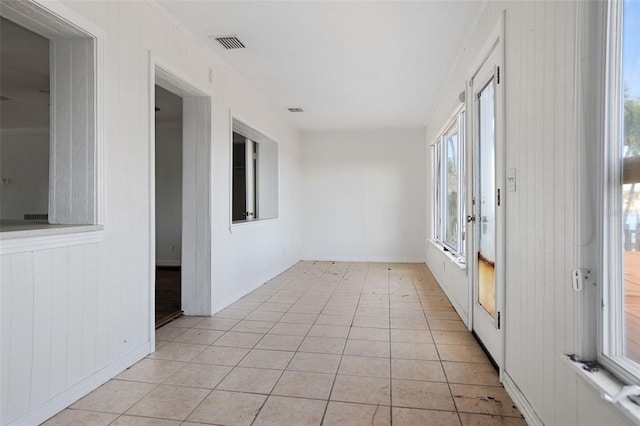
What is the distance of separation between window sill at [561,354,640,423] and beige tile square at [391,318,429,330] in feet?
6.64

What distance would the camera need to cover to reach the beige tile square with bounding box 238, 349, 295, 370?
2.53 metres

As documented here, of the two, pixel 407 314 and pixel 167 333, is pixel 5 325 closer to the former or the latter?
pixel 167 333

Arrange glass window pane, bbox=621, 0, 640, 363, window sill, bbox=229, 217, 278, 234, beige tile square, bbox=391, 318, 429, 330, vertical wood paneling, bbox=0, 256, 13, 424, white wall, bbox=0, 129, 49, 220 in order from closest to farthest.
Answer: glass window pane, bbox=621, 0, 640, 363, vertical wood paneling, bbox=0, 256, 13, 424, beige tile square, bbox=391, 318, 429, 330, window sill, bbox=229, 217, 278, 234, white wall, bbox=0, 129, 49, 220

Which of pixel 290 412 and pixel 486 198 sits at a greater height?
pixel 486 198

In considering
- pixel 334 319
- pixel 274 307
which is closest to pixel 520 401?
pixel 334 319

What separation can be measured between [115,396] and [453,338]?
254cm

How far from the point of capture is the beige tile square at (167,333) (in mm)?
3072

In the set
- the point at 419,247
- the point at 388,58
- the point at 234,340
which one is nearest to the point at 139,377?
the point at 234,340

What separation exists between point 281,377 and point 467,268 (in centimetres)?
193

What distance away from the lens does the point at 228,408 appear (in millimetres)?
1982

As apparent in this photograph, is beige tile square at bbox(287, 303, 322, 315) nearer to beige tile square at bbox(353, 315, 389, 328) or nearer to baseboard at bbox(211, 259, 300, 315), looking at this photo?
beige tile square at bbox(353, 315, 389, 328)

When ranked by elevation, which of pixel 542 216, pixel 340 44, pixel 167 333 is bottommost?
pixel 167 333

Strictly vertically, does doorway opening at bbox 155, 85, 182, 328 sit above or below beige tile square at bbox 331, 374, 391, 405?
above

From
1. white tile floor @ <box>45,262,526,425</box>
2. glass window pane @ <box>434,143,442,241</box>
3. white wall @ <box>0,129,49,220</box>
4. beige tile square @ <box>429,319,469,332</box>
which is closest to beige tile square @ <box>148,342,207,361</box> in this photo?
white tile floor @ <box>45,262,526,425</box>
